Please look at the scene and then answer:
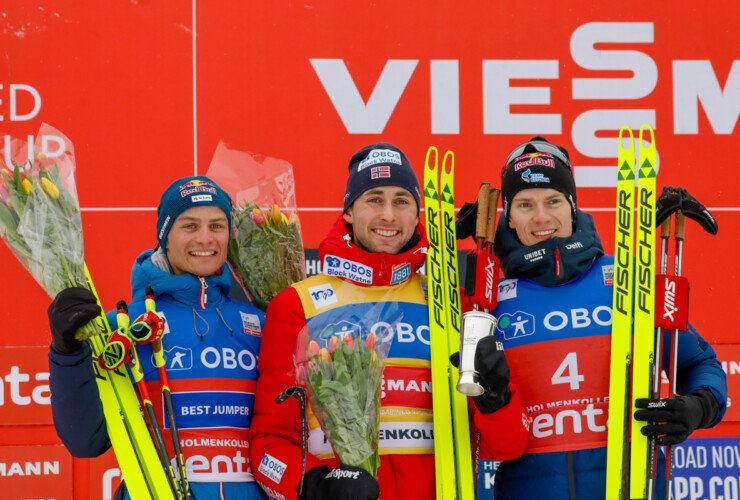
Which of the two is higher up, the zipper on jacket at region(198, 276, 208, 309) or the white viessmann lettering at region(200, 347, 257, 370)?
the zipper on jacket at region(198, 276, 208, 309)

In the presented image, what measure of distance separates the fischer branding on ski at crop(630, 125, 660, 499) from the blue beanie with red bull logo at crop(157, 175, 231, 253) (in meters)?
1.41

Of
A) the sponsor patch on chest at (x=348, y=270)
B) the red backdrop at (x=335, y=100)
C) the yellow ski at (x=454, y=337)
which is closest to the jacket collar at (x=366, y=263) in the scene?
the sponsor patch on chest at (x=348, y=270)

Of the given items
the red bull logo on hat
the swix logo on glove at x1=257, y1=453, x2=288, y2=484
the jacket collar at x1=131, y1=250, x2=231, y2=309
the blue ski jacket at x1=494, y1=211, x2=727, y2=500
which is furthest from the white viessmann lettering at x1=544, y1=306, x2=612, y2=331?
the red bull logo on hat

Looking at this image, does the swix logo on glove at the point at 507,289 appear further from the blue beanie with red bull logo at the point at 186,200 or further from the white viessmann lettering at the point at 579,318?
the blue beanie with red bull logo at the point at 186,200

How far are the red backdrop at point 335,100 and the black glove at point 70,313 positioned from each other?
185 centimetres

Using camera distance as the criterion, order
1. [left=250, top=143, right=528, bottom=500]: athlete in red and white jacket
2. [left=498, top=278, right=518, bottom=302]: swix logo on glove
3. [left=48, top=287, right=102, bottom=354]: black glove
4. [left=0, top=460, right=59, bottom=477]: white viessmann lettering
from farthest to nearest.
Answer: [left=0, top=460, right=59, bottom=477]: white viessmann lettering < [left=498, top=278, right=518, bottom=302]: swix logo on glove < [left=250, top=143, right=528, bottom=500]: athlete in red and white jacket < [left=48, top=287, right=102, bottom=354]: black glove

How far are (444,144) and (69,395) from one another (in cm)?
253

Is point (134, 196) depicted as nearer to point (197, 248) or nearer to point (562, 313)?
point (197, 248)

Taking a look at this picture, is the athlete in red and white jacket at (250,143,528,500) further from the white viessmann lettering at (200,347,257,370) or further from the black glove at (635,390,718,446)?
the black glove at (635,390,718,446)

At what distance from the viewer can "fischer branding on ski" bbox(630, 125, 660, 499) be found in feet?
8.53

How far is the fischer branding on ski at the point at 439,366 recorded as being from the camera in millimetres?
2605

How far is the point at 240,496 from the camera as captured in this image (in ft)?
8.64

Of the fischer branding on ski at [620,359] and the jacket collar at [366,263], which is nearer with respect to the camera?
the fischer branding on ski at [620,359]

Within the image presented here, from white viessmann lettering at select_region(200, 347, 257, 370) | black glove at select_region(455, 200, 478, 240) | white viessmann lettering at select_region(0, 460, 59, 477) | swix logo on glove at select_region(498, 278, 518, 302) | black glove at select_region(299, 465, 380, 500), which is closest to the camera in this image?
black glove at select_region(299, 465, 380, 500)
